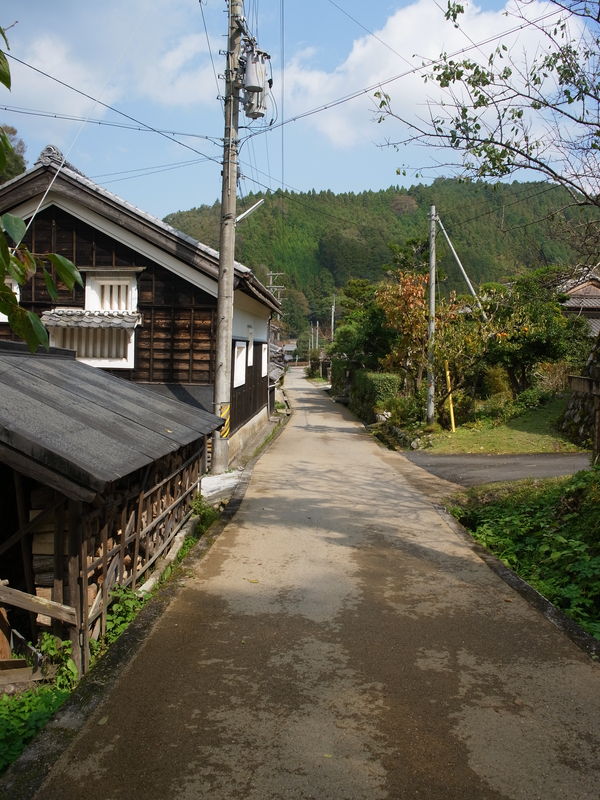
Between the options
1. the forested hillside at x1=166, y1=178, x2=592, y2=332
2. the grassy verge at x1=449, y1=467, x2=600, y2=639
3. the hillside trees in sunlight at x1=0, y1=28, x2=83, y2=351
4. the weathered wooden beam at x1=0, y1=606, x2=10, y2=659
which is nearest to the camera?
the hillside trees in sunlight at x1=0, y1=28, x2=83, y2=351

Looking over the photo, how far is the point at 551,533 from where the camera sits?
887 centimetres

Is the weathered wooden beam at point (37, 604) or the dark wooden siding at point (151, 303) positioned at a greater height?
the dark wooden siding at point (151, 303)

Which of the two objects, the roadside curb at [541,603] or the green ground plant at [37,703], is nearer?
the green ground plant at [37,703]

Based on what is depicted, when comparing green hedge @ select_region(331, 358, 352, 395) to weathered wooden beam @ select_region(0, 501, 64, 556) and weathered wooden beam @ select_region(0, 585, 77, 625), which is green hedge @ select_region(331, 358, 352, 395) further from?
weathered wooden beam @ select_region(0, 585, 77, 625)

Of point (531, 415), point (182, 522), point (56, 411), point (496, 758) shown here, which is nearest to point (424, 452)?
point (531, 415)

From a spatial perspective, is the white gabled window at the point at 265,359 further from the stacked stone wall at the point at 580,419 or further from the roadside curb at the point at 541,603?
the roadside curb at the point at 541,603

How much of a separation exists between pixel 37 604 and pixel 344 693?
2382 millimetres

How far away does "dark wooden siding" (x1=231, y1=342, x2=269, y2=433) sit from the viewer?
56.1ft

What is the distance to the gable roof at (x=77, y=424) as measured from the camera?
15.4 feet

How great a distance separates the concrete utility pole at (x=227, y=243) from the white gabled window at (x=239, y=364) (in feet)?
8.39

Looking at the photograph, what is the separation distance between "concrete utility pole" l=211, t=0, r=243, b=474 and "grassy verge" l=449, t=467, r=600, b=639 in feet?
17.2

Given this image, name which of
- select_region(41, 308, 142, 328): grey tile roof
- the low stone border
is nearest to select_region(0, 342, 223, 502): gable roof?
the low stone border

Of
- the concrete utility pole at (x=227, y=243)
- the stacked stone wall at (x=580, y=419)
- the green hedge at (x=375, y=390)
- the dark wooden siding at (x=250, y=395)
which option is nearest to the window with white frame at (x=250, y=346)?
the dark wooden siding at (x=250, y=395)

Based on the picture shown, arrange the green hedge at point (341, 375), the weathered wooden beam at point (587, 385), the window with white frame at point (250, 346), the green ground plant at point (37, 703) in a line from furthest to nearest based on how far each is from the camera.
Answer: the green hedge at point (341, 375) < the window with white frame at point (250, 346) < the weathered wooden beam at point (587, 385) < the green ground plant at point (37, 703)
